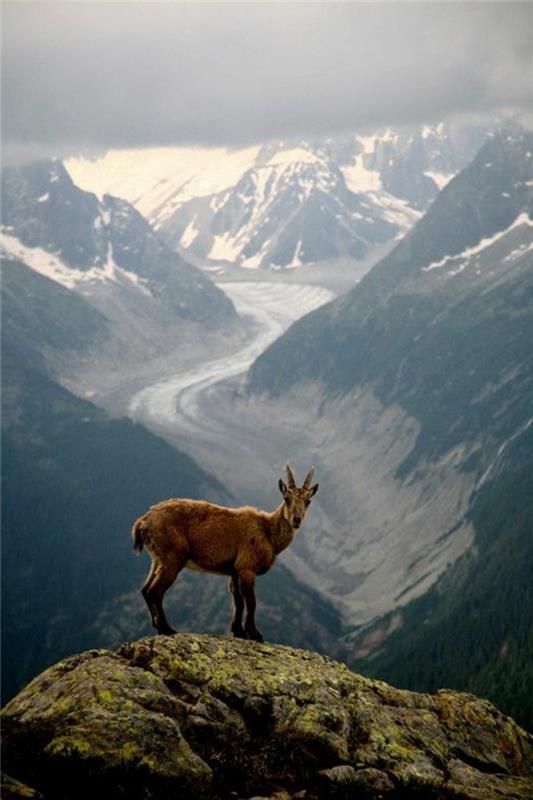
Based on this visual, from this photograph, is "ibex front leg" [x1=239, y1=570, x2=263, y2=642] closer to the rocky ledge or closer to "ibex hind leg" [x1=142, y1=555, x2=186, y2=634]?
the rocky ledge

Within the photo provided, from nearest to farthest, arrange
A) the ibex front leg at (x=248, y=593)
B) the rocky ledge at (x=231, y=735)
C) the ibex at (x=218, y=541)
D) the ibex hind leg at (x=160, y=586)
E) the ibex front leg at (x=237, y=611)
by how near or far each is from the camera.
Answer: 1. the rocky ledge at (x=231, y=735)
2. the ibex hind leg at (x=160, y=586)
3. the ibex at (x=218, y=541)
4. the ibex front leg at (x=248, y=593)
5. the ibex front leg at (x=237, y=611)

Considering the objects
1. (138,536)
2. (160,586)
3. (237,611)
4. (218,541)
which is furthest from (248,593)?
(138,536)

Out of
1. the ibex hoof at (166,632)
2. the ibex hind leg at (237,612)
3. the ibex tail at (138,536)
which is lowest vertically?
the ibex hoof at (166,632)

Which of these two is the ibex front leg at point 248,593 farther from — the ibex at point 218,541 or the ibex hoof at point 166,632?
the ibex hoof at point 166,632

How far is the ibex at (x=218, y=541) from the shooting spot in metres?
35.9

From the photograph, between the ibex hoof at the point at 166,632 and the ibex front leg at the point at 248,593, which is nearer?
the ibex hoof at the point at 166,632

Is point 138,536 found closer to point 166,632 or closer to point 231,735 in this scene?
point 166,632

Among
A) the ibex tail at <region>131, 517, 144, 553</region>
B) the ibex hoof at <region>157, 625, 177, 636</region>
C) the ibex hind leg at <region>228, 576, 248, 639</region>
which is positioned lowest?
the ibex hoof at <region>157, 625, 177, 636</region>

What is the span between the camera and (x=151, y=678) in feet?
102

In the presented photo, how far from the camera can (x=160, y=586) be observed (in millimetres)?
35594

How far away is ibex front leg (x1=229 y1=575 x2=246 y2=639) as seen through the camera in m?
36.9

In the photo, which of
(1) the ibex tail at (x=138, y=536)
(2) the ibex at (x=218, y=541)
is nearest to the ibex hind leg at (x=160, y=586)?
(2) the ibex at (x=218, y=541)

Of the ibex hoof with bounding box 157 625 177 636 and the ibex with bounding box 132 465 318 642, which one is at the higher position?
the ibex with bounding box 132 465 318 642

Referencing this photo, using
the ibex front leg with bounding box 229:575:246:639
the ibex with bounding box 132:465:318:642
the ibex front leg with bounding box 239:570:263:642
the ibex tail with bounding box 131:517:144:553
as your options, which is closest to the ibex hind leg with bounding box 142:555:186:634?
the ibex with bounding box 132:465:318:642
